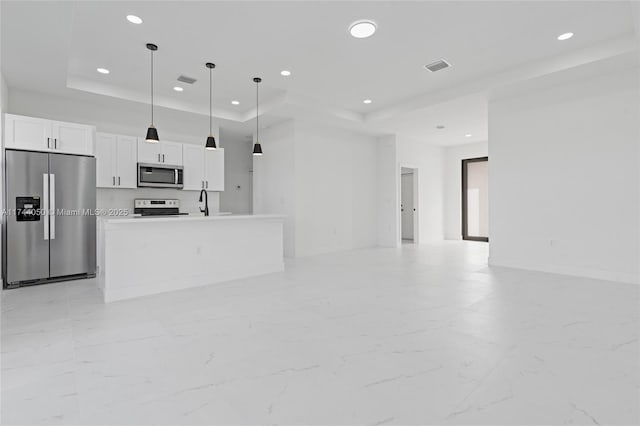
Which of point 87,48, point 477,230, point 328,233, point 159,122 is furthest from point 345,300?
point 477,230

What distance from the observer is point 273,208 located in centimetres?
716

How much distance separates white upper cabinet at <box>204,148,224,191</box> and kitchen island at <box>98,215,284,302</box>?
2.09 metres

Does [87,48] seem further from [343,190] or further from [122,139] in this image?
[343,190]

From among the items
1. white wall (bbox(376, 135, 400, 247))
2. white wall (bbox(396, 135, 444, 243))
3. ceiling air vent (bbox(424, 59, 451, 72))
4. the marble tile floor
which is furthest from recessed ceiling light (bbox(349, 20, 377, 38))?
white wall (bbox(396, 135, 444, 243))

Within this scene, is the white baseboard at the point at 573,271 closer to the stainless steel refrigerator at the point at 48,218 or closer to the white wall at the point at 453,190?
the white wall at the point at 453,190

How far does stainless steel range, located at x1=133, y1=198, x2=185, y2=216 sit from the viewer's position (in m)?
5.81

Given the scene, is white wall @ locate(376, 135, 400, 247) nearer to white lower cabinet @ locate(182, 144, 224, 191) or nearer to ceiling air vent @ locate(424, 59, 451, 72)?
ceiling air vent @ locate(424, 59, 451, 72)

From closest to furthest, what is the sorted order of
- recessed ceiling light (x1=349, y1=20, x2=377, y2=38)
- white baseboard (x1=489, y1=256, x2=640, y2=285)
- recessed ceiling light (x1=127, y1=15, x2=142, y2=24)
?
recessed ceiling light (x1=127, y1=15, x2=142, y2=24)
recessed ceiling light (x1=349, y1=20, x2=377, y2=38)
white baseboard (x1=489, y1=256, x2=640, y2=285)

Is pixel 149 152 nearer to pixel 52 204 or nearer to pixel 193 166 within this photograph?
pixel 193 166

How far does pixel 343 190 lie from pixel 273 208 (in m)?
1.67

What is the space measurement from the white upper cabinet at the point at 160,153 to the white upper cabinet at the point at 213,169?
0.52 meters

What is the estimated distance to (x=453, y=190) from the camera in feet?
31.6

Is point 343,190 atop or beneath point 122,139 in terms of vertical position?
beneath

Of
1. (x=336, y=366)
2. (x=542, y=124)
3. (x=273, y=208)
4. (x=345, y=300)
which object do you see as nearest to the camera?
(x=336, y=366)
